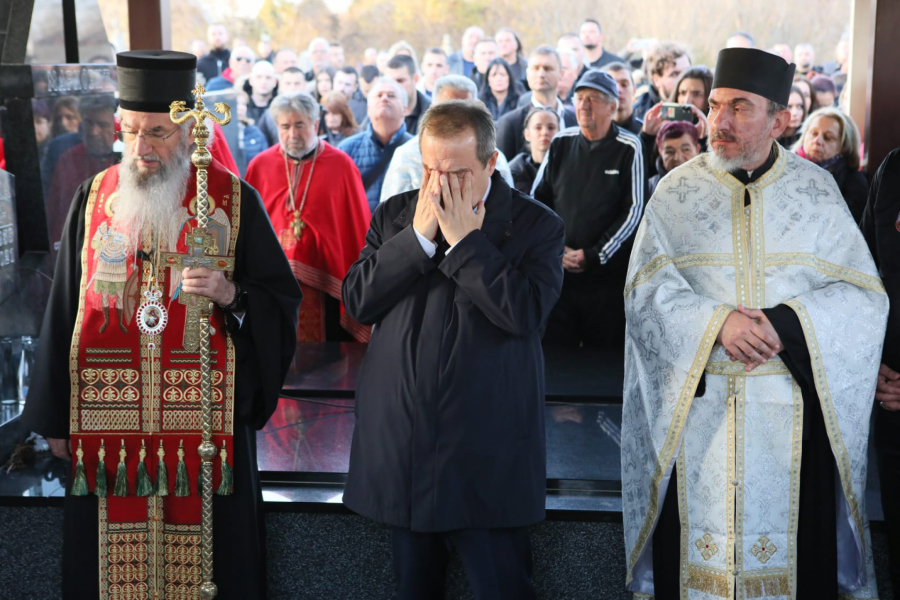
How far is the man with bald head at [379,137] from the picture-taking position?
6125 mm

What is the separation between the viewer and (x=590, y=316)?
17.1 ft

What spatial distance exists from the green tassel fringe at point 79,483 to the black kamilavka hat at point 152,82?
1.01 metres

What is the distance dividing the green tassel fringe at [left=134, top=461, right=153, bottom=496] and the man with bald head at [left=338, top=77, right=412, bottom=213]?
141 inches

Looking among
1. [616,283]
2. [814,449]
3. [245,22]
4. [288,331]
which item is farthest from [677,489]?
[245,22]

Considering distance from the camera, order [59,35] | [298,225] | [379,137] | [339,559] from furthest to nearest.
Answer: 1. [379,137]
2. [298,225]
3. [59,35]
4. [339,559]

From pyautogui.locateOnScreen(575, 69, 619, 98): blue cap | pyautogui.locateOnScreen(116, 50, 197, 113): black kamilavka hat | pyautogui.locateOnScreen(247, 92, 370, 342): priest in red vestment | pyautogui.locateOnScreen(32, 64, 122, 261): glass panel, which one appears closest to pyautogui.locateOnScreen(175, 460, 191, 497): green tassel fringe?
pyautogui.locateOnScreen(116, 50, 197, 113): black kamilavka hat

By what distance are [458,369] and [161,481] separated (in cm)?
93

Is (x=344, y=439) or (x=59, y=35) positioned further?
(x=59, y=35)

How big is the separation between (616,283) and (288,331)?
259cm

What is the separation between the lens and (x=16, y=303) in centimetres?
399

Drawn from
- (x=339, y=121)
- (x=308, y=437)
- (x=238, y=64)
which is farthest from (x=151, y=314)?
(x=238, y=64)

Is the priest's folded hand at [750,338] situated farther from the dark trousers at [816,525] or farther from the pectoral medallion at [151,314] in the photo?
the pectoral medallion at [151,314]

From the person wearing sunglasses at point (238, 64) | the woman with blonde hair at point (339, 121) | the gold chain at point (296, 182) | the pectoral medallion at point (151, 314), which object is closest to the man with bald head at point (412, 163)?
the gold chain at point (296, 182)

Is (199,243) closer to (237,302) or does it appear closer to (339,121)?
(237,302)
